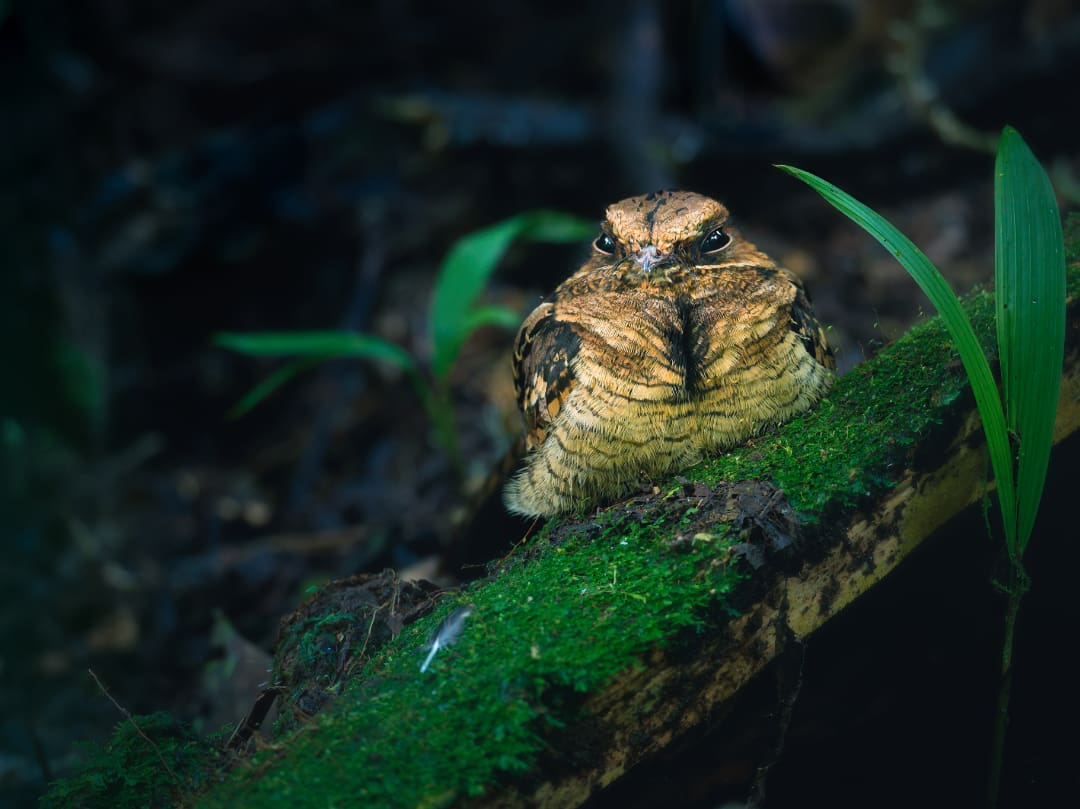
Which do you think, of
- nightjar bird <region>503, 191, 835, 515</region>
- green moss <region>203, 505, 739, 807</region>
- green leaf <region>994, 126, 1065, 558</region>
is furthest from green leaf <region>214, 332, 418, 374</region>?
green leaf <region>994, 126, 1065, 558</region>

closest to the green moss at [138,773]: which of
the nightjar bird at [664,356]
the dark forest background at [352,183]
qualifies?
the nightjar bird at [664,356]

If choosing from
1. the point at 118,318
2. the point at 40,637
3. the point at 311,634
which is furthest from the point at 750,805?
the point at 118,318

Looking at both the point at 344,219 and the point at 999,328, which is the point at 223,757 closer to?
the point at 999,328

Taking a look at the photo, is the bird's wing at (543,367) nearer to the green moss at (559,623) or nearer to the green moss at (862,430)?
the green moss at (559,623)

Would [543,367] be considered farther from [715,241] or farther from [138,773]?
[138,773]

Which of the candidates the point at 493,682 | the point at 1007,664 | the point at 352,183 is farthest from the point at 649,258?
the point at 352,183

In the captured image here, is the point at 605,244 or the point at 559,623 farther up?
the point at 605,244

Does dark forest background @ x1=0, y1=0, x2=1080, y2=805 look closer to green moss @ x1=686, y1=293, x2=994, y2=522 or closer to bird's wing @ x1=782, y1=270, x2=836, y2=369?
bird's wing @ x1=782, y1=270, x2=836, y2=369

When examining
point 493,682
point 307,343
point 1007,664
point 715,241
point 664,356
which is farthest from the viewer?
point 307,343
